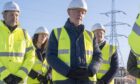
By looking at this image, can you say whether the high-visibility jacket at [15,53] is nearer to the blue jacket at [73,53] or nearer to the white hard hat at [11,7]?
the white hard hat at [11,7]

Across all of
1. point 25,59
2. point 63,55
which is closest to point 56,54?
point 63,55

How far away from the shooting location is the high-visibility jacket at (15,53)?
30.8ft

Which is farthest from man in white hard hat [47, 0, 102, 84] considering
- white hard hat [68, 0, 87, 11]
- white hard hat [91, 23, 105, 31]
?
white hard hat [91, 23, 105, 31]

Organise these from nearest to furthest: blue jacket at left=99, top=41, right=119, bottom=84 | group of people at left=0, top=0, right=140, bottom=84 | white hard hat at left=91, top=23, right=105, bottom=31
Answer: group of people at left=0, top=0, right=140, bottom=84 < blue jacket at left=99, top=41, right=119, bottom=84 < white hard hat at left=91, top=23, right=105, bottom=31

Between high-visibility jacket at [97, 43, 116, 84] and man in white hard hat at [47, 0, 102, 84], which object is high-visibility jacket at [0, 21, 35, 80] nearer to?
man in white hard hat at [47, 0, 102, 84]

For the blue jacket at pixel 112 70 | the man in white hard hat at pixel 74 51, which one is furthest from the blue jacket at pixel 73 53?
the blue jacket at pixel 112 70

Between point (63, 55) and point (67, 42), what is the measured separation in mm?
238

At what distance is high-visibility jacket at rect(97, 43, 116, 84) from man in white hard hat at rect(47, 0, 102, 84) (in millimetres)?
2367

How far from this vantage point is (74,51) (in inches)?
339

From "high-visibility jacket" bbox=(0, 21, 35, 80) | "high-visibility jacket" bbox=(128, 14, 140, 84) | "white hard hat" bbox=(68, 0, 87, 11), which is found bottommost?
"high-visibility jacket" bbox=(0, 21, 35, 80)

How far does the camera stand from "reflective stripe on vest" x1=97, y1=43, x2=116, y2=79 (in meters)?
11.3

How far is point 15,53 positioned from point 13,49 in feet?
0.27

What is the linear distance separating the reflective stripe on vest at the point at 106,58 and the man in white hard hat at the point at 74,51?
2364 mm

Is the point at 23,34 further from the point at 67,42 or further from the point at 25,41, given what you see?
the point at 67,42
